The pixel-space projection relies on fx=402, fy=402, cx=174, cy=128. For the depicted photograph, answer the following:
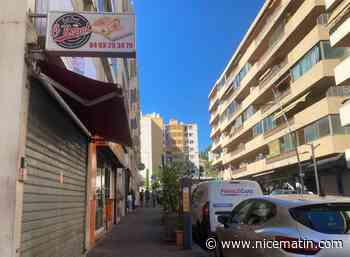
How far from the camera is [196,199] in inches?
547

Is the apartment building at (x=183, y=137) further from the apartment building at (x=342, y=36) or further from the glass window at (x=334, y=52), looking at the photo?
the apartment building at (x=342, y=36)

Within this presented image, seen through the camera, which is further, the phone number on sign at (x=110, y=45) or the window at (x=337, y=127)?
the window at (x=337, y=127)

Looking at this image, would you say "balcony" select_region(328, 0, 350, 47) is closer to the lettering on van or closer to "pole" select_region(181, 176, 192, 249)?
the lettering on van

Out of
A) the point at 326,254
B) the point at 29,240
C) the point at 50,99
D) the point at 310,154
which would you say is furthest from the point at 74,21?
the point at 310,154

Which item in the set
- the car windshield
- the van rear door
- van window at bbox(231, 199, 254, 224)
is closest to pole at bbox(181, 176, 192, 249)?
the van rear door

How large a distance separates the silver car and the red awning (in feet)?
10.1

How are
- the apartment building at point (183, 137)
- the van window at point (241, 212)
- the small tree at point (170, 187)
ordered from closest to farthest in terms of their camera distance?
the van window at point (241, 212), the small tree at point (170, 187), the apartment building at point (183, 137)

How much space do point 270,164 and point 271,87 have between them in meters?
9.15

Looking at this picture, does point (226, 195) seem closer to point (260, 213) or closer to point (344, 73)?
point (260, 213)

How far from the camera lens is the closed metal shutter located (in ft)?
19.3

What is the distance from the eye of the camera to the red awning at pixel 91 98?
6160mm

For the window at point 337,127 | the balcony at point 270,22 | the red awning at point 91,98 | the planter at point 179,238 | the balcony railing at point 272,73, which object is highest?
the balcony at point 270,22

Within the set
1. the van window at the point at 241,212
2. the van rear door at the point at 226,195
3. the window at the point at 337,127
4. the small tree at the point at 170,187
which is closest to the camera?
the van window at the point at 241,212

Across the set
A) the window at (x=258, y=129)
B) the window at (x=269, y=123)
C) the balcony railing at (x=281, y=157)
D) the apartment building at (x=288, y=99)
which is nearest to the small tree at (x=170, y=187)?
the apartment building at (x=288, y=99)
